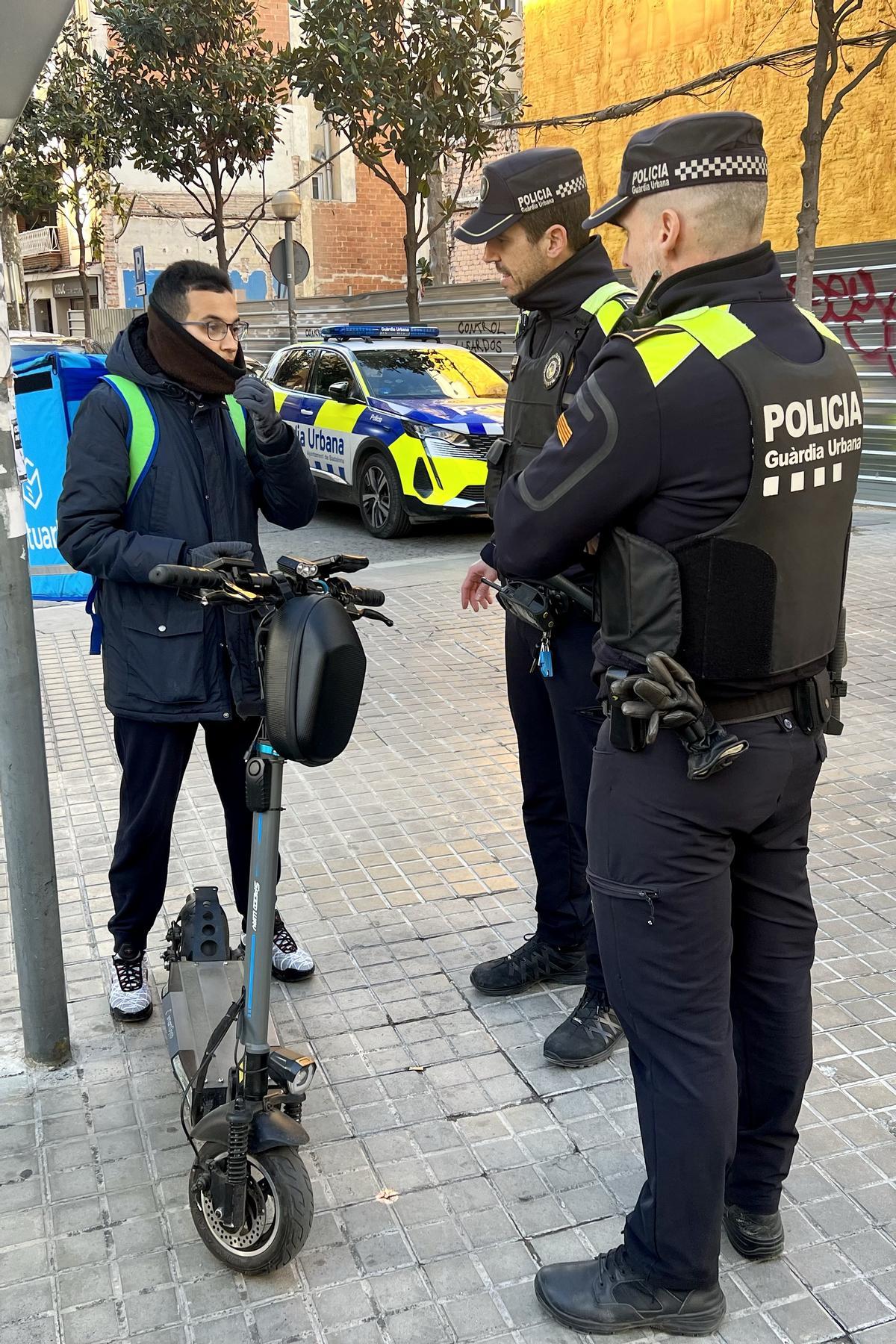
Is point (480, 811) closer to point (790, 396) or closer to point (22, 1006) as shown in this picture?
point (22, 1006)

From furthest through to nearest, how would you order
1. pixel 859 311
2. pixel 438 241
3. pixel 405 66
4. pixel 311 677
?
pixel 438 241
pixel 405 66
pixel 859 311
pixel 311 677

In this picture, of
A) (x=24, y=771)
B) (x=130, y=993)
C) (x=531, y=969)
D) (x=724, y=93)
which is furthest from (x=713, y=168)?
(x=724, y=93)

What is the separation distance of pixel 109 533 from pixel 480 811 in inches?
93.8

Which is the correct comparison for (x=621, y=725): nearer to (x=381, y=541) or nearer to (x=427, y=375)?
(x=381, y=541)

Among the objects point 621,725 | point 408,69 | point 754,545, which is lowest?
point 621,725

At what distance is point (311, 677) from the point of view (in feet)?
7.91

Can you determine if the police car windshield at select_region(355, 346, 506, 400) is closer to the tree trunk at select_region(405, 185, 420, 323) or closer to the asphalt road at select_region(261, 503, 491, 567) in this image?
the asphalt road at select_region(261, 503, 491, 567)

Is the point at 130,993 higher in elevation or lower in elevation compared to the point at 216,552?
lower

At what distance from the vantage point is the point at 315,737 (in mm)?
2447

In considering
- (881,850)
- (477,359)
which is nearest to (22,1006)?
(881,850)

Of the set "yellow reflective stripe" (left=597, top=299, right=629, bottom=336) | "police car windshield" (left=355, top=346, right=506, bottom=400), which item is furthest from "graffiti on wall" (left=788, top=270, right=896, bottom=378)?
"yellow reflective stripe" (left=597, top=299, right=629, bottom=336)

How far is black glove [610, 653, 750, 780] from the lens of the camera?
87.0 inches

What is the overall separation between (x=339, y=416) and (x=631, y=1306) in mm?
10597

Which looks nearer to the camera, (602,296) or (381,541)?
(602,296)
